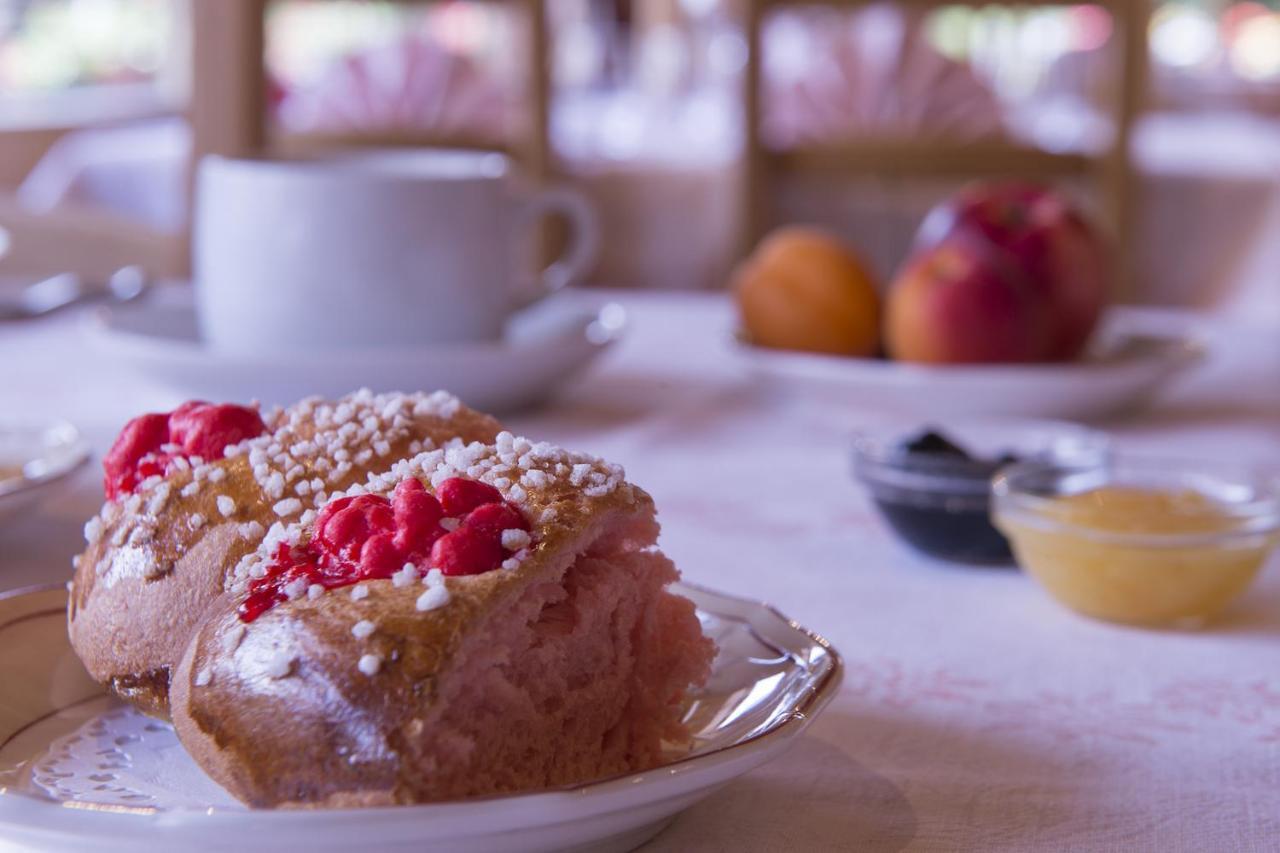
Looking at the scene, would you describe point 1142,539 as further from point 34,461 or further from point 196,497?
point 34,461

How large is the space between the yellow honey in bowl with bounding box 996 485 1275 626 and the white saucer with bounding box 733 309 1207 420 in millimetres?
320

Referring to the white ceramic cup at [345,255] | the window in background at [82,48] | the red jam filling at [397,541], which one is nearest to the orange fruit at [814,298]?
the white ceramic cup at [345,255]

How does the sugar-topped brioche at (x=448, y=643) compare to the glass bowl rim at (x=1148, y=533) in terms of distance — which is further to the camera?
the glass bowl rim at (x=1148, y=533)

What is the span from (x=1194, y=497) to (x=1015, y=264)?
16.3 inches

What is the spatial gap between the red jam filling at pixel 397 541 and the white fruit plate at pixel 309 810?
0.21 feet

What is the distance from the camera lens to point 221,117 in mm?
1755

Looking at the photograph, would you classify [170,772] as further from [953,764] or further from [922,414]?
[922,414]

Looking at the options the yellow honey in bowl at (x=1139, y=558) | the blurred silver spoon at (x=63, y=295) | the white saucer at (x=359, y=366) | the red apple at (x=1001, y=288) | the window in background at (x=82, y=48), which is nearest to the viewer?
the yellow honey in bowl at (x=1139, y=558)

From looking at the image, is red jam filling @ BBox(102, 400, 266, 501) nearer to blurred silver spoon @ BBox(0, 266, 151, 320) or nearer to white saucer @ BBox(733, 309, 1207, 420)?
white saucer @ BBox(733, 309, 1207, 420)

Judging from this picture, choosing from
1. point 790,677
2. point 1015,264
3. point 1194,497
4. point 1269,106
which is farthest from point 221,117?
point 1269,106

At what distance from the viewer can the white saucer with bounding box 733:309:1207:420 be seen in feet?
3.24

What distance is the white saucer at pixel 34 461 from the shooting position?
0.65 metres

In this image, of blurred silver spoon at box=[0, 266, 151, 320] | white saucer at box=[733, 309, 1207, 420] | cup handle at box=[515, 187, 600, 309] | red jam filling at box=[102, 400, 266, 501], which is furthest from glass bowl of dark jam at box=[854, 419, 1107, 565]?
blurred silver spoon at box=[0, 266, 151, 320]

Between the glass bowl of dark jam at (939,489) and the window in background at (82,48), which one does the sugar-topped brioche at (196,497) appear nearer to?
the glass bowl of dark jam at (939,489)
